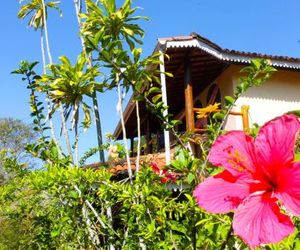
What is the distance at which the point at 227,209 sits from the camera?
37.5 inches

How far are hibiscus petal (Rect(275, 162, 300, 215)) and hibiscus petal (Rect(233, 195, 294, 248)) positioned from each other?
0.03 meters

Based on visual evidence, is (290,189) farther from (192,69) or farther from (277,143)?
(192,69)

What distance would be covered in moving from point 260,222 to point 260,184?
0.07 m

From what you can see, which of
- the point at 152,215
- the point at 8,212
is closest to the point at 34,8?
the point at 8,212

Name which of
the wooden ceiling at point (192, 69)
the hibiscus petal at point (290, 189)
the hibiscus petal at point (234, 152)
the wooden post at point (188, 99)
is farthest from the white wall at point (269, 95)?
the hibiscus petal at point (290, 189)

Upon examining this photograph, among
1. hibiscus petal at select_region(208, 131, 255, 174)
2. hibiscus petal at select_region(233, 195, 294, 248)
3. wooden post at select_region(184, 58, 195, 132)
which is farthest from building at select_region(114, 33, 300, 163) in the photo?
hibiscus petal at select_region(233, 195, 294, 248)

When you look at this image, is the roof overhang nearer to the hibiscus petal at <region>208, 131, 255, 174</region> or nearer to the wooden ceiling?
the wooden ceiling

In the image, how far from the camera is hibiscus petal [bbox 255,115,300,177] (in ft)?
2.97

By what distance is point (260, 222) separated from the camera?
Result: 0.90 m

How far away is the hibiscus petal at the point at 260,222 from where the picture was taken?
34.3 inches

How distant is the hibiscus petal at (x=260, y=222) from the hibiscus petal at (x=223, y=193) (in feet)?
0.07

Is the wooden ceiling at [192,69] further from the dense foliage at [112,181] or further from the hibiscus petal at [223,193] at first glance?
the hibiscus petal at [223,193]

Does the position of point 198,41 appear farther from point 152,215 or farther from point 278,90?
point 152,215

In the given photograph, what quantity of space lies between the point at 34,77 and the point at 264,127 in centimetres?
296
